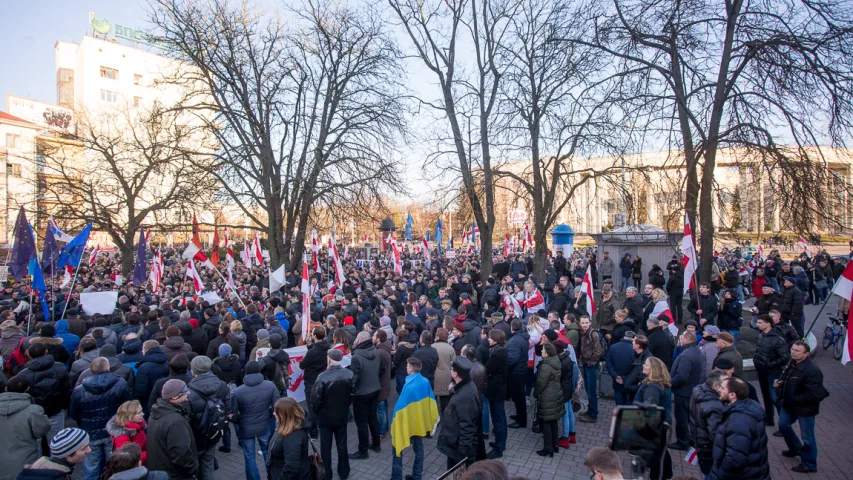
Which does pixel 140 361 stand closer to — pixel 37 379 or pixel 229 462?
pixel 37 379

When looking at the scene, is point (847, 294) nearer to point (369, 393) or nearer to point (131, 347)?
point (369, 393)

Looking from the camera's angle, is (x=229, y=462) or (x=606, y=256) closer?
(x=229, y=462)

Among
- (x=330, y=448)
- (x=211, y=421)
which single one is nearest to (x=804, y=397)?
(x=330, y=448)

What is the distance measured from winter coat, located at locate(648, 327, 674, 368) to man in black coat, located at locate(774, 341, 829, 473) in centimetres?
145

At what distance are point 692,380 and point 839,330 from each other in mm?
7166

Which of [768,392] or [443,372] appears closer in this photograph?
[443,372]

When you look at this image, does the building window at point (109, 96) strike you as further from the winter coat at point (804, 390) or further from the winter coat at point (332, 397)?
the winter coat at point (804, 390)

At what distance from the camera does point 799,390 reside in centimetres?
562

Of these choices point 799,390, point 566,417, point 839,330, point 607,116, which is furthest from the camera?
point 607,116

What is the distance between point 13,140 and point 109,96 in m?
15.3

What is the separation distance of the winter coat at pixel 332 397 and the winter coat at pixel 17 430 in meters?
2.70

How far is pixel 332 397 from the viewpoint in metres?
5.54

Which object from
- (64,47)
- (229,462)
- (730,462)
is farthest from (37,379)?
(64,47)

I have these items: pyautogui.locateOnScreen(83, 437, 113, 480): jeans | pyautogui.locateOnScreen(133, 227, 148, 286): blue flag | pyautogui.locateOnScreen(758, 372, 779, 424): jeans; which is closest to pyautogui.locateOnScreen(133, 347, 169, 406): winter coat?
pyautogui.locateOnScreen(83, 437, 113, 480): jeans
